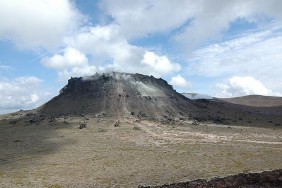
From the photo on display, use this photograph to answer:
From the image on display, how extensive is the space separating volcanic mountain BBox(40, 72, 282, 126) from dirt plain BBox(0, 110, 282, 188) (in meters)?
16.8

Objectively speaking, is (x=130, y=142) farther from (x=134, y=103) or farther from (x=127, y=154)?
(x=134, y=103)

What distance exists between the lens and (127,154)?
167 ft

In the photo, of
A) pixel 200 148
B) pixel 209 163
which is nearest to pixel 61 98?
pixel 200 148

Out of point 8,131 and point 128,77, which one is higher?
point 128,77

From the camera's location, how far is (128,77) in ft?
397

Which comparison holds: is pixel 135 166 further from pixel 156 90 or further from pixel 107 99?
pixel 156 90

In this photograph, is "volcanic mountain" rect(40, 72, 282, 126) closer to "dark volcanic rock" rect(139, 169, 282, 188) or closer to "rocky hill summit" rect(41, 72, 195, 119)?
"rocky hill summit" rect(41, 72, 195, 119)

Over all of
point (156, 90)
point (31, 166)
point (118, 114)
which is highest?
point (156, 90)

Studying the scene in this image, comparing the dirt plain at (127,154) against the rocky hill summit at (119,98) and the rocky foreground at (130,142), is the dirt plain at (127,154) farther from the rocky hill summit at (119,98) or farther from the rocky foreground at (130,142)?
the rocky hill summit at (119,98)

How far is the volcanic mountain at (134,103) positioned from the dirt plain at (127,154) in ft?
55.1

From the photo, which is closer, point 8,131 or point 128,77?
point 8,131

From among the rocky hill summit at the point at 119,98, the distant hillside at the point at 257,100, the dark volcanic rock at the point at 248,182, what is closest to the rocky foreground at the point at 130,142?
the dark volcanic rock at the point at 248,182

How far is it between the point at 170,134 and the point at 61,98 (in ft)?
192

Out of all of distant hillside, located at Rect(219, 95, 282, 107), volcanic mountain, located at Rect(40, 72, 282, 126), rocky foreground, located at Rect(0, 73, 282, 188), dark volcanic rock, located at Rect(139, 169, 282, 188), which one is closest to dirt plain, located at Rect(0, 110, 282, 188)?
rocky foreground, located at Rect(0, 73, 282, 188)
